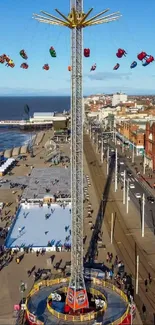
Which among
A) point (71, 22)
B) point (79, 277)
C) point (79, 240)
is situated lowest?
point (79, 277)

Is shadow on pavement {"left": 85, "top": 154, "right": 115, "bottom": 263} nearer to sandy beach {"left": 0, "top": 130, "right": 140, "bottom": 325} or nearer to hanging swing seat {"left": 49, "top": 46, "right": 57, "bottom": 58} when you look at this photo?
sandy beach {"left": 0, "top": 130, "right": 140, "bottom": 325}

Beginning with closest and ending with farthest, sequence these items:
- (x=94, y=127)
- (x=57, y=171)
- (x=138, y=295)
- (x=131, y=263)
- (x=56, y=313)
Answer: (x=56, y=313), (x=138, y=295), (x=131, y=263), (x=57, y=171), (x=94, y=127)

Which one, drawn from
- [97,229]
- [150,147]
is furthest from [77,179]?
[150,147]

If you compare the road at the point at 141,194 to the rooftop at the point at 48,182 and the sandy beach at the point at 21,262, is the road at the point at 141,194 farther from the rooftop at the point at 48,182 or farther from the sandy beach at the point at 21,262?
the rooftop at the point at 48,182

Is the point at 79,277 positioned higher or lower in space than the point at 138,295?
higher

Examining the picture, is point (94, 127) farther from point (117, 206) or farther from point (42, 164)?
point (117, 206)

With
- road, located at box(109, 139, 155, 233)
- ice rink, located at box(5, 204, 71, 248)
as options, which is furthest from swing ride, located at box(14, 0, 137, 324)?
road, located at box(109, 139, 155, 233)

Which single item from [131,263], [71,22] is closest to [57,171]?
[131,263]
